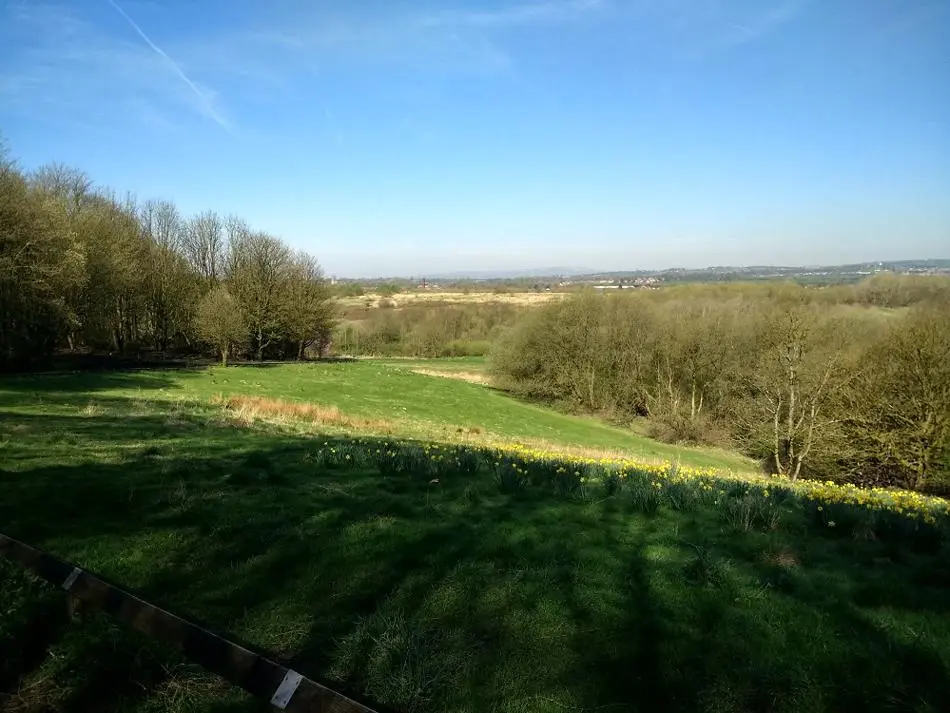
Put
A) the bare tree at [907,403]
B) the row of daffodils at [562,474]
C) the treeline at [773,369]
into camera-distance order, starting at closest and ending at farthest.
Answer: the row of daffodils at [562,474], the bare tree at [907,403], the treeline at [773,369]

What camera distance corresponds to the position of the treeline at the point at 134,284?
101 ft

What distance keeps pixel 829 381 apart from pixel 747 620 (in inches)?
1216

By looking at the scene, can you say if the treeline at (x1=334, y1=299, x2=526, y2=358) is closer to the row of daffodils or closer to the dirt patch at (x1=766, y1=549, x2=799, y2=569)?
the row of daffodils

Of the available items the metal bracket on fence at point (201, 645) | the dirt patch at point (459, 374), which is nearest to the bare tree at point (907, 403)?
the metal bracket on fence at point (201, 645)

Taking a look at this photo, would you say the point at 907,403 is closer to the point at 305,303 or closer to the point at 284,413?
the point at 284,413

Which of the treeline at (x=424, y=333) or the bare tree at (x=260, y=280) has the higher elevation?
the bare tree at (x=260, y=280)

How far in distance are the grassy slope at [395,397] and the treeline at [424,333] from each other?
38.6 meters

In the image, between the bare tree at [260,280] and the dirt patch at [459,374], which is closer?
the bare tree at [260,280]

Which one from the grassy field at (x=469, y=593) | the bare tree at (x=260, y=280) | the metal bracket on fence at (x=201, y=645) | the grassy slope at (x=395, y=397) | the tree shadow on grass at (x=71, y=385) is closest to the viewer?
the metal bracket on fence at (x=201, y=645)

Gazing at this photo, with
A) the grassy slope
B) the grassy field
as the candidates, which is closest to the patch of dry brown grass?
the grassy slope

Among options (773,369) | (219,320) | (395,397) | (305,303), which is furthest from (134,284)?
(773,369)

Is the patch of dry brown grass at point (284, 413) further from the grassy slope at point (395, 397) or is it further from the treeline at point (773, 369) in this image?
the treeline at point (773, 369)

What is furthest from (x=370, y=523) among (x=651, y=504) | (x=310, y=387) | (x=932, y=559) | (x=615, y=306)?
(x=615, y=306)

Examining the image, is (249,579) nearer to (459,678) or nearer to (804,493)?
(459,678)
